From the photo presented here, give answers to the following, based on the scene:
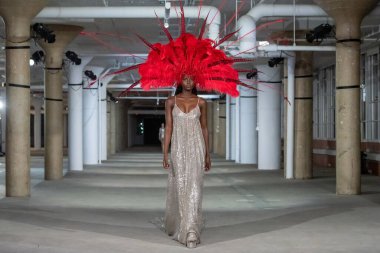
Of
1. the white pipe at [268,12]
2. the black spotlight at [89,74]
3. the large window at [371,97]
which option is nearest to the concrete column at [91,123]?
the black spotlight at [89,74]

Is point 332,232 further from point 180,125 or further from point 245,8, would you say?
point 245,8

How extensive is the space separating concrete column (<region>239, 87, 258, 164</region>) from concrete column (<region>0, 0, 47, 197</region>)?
16.6 meters

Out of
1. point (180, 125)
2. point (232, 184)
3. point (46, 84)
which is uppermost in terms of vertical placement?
point (46, 84)

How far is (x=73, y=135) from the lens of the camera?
25.3 m

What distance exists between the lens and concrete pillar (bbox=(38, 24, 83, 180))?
19922 millimetres

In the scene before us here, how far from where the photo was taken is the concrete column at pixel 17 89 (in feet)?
47.2

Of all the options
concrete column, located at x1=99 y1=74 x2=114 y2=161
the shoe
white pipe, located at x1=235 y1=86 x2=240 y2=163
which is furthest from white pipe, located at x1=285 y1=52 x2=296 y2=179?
concrete column, located at x1=99 y1=74 x2=114 y2=161

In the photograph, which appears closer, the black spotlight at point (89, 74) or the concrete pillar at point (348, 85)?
the concrete pillar at point (348, 85)

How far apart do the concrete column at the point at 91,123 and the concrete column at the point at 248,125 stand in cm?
643

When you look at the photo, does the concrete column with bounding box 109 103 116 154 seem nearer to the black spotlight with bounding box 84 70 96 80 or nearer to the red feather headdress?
the black spotlight with bounding box 84 70 96 80

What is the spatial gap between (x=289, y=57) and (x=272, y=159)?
6.60 metres

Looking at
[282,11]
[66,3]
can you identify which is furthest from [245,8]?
[66,3]

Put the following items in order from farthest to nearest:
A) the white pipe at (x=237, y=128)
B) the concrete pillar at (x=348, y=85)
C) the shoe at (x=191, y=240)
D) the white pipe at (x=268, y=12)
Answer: the white pipe at (x=237, y=128)
the white pipe at (x=268, y=12)
the concrete pillar at (x=348, y=85)
the shoe at (x=191, y=240)

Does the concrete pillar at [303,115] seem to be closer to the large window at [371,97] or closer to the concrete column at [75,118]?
the large window at [371,97]
